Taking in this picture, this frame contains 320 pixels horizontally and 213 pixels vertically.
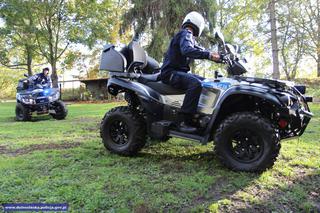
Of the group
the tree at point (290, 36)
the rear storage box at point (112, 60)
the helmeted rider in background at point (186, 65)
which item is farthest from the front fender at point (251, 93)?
the tree at point (290, 36)

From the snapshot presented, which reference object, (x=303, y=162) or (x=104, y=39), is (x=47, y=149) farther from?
(x=104, y=39)

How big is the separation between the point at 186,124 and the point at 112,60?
1.41 meters

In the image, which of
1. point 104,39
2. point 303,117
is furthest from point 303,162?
point 104,39

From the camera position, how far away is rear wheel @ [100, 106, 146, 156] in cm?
430

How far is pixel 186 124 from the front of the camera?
13.3 ft

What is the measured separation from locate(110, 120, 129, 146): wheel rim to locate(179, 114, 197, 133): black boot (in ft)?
2.77

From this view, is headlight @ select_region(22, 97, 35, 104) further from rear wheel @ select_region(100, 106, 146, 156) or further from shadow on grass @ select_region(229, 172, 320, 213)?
shadow on grass @ select_region(229, 172, 320, 213)

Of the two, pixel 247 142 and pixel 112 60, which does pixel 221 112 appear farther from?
pixel 112 60

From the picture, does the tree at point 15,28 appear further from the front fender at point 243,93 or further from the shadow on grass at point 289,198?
the shadow on grass at point 289,198

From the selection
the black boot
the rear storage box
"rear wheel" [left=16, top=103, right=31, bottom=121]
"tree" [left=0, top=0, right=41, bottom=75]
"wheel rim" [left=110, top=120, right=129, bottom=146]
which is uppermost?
"tree" [left=0, top=0, right=41, bottom=75]

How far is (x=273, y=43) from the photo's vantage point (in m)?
12.9

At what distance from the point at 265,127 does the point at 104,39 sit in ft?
54.5

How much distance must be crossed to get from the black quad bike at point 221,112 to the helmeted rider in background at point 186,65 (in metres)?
0.11

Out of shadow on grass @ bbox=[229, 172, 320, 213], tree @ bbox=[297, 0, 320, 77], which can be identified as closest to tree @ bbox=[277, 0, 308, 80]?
tree @ bbox=[297, 0, 320, 77]
